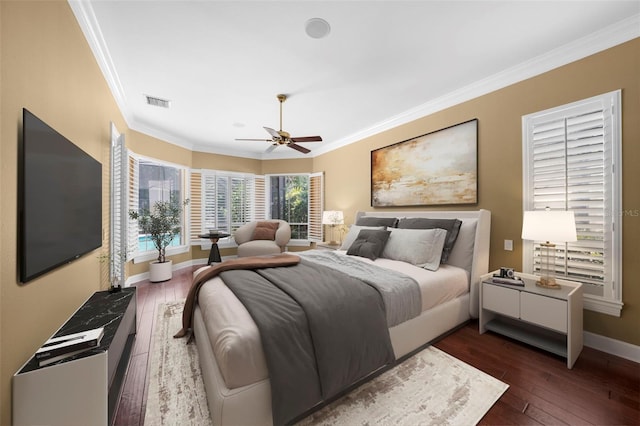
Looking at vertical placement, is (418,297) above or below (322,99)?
below

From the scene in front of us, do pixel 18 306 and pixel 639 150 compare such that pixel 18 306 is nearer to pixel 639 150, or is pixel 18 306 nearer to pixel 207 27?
pixel 207 27

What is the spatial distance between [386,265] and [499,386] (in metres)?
1.31

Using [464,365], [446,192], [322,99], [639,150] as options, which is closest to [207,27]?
[322,99]

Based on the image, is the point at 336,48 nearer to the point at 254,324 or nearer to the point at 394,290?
the point at 394,290

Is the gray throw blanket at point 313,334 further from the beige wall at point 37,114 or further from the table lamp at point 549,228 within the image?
the table lamp at point 549,228

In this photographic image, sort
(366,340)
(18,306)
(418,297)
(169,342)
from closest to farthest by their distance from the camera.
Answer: (18,306) < (366,340) < (418,297) < (169,342)

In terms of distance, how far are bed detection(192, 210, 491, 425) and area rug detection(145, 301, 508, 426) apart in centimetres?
18

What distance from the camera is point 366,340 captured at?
168 cm

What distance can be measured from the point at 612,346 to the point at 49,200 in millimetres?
4277

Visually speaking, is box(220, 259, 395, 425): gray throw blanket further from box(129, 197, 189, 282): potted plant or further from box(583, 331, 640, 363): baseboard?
box(129, 197, 189, 282): potted plant

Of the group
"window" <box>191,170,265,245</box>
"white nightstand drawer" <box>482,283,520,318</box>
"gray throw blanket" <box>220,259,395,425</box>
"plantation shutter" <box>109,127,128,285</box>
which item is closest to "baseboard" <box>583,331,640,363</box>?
"white nightstand drawer" <box>482,283,520,318</box>

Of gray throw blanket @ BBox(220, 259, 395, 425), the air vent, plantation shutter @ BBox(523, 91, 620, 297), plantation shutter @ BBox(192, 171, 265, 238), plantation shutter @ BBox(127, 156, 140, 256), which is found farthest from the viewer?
plantation shutter @ BBox(192, 171, 265, 238)

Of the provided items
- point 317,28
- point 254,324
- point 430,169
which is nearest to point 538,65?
point 430,169

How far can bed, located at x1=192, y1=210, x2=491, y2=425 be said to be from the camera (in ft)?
4.19
